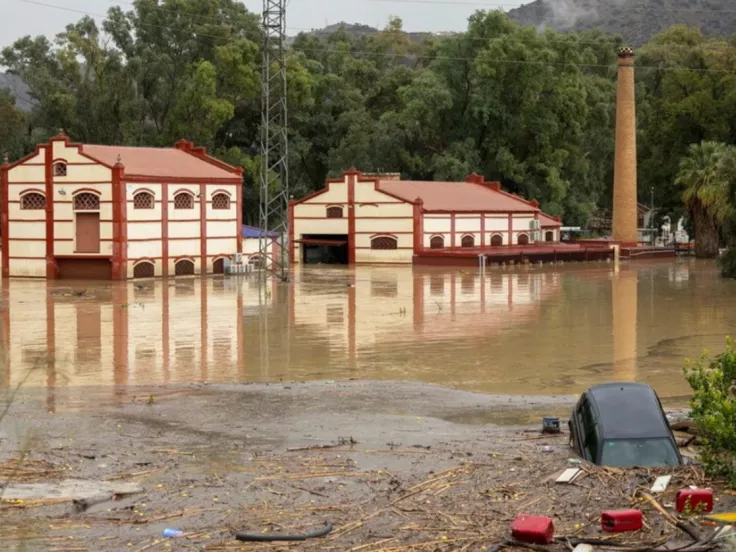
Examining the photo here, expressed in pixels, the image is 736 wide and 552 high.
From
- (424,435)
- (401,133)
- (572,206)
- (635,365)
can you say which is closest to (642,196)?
Answer: (572,206)

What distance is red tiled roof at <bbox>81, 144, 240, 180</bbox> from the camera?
54281 mm

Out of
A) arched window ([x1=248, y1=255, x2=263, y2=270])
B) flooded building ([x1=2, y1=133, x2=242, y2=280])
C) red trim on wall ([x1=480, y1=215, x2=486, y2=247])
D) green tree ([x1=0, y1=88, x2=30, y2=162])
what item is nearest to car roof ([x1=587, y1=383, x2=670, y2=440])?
flooded building ([x1=2, y1=133, x2=242, y2=280])

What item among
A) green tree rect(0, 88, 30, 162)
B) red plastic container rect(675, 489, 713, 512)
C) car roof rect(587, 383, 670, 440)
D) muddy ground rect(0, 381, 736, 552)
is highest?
green tree rect(0, 88, 30, 162)

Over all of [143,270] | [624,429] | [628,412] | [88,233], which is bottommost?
[624,429]

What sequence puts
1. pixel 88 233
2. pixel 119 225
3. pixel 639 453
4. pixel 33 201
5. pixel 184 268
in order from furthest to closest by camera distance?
pixel 184 268
pixel 33 201
pixel 88 233
pixel 119 225
pixel 639 453

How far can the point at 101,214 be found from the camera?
5344 centimetres

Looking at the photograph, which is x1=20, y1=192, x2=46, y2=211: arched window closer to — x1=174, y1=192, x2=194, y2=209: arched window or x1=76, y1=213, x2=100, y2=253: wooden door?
x1=76, y1=213, x2=100, y2=253: wooden door

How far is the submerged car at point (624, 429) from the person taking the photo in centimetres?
1287

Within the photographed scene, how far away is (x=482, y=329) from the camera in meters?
32.2

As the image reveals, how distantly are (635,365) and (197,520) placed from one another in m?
15.3

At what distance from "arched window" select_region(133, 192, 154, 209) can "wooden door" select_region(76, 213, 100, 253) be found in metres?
1.84

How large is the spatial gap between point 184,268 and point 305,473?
1751 inches

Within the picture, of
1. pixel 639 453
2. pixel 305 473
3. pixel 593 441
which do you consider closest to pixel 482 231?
pixel 593 441

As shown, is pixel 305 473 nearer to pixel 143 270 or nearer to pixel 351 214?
pixel 143 270
